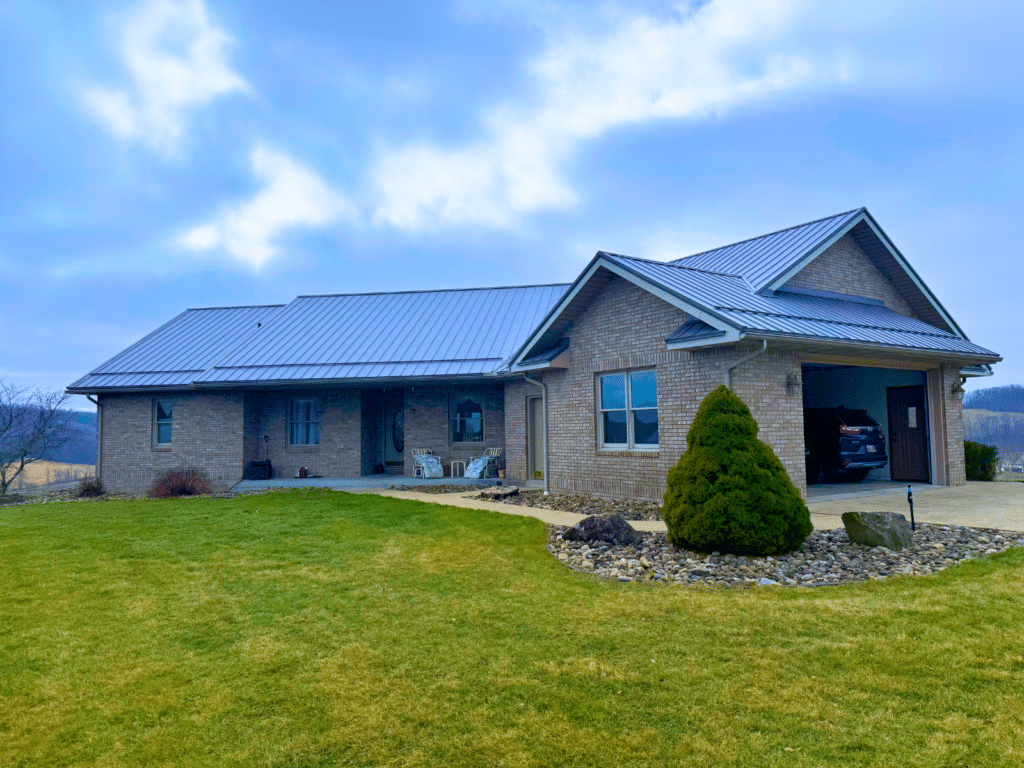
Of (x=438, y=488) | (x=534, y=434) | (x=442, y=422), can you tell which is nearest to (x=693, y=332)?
(x=534, y=434)

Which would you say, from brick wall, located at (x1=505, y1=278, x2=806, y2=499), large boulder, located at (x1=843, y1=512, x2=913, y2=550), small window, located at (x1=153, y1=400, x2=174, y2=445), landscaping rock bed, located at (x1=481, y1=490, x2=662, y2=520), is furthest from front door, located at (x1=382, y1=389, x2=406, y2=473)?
large boulder, located at (x1=843, y1=512, x2=913, y2=550)

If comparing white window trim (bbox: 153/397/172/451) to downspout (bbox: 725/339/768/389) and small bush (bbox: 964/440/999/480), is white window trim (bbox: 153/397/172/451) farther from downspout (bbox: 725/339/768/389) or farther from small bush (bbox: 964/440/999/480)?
small bush (bbox: 964/440/999/480)

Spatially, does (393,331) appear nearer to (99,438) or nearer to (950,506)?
(99,438)

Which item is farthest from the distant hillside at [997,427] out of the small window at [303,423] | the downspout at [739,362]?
the small window at [303,423]

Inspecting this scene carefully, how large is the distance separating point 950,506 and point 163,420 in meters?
19.8

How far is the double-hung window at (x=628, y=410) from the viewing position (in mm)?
12664

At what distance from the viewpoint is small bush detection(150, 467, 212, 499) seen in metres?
18.2

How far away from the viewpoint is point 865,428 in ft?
48.0

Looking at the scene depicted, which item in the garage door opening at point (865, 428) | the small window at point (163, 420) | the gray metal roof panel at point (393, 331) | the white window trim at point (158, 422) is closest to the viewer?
the garage door opening at point (865, 428)

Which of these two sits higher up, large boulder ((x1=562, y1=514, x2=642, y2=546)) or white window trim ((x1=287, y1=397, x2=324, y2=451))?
white window trim ((x1=287, y1=397, x2=324, y2=451))

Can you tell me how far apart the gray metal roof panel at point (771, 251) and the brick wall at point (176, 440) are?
45.1 feet

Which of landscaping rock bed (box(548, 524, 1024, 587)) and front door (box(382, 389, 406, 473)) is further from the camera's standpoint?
front door (box(382, 389, 406, 473))

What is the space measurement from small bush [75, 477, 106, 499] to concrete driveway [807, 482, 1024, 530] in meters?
18.9

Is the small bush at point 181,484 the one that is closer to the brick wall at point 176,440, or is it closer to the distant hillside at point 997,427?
the brick wall at point 176,440
